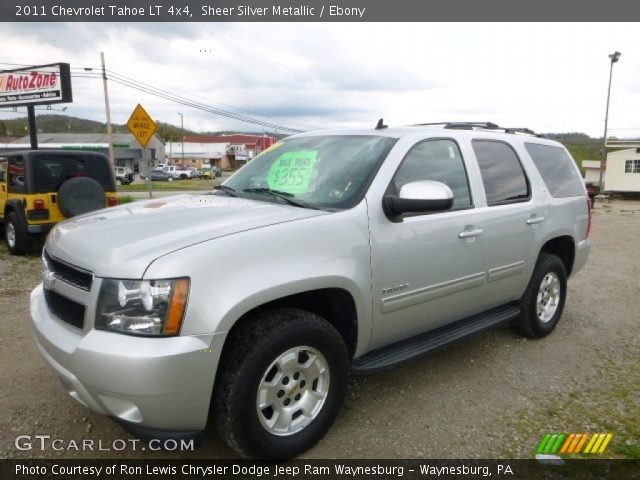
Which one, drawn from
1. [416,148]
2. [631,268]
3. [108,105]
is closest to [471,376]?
[416,148]

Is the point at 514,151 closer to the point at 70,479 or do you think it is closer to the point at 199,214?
the point at 199,214

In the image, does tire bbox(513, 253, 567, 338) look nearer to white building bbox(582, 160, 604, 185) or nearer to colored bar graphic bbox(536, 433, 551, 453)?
colored bar graphic bbox(536, 433, 551, 453)

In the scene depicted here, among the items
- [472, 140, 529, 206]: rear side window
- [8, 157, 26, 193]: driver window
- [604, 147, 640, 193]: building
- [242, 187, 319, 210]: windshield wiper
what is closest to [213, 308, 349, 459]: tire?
[242, 187, 319, 210]: windshield wiper

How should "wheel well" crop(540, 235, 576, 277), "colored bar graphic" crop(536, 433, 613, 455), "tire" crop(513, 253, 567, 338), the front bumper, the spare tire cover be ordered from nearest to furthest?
the front bumper, "colored bar graphic" crop(536, 433, 613, 455), "tire" crop(513, 253, 567, 338), "wheel well" crop(540, 235, 576, 277), the spare tire cover

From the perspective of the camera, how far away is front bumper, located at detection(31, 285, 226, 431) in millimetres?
2014

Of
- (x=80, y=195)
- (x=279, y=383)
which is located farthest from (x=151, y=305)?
(x=80, y=195)

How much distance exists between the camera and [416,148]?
3.18 m

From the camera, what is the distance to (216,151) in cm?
8112

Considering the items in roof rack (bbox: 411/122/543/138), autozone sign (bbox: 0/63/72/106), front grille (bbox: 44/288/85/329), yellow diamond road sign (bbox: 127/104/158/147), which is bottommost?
front grille (bbox: 44/288/85/329)

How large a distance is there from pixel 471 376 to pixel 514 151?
1.93m

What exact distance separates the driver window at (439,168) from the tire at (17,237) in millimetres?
6918

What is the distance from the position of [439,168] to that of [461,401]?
5.36ft

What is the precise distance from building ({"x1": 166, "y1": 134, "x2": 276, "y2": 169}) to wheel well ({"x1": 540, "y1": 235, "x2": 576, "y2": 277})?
248 feet

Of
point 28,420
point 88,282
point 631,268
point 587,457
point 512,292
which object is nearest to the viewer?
point 88,282
